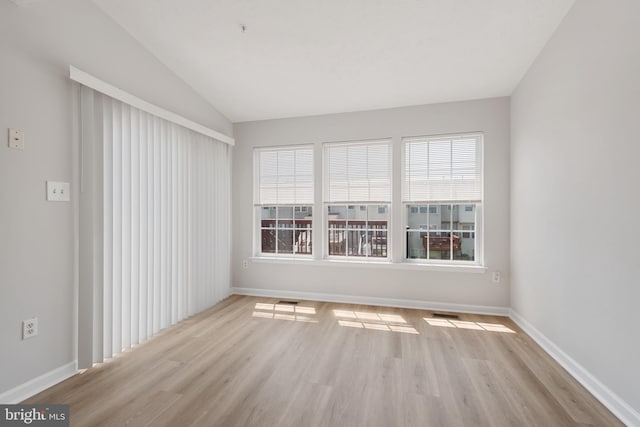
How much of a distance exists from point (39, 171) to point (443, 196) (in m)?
3.98

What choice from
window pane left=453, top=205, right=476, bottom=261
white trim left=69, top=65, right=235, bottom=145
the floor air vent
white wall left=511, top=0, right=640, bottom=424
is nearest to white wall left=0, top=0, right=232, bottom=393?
white trim left=69, top=65, right=235, bottom=145

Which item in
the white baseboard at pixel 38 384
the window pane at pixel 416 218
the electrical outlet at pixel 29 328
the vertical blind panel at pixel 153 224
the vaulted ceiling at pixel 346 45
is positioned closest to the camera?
the white baseboard at pixel 38 384

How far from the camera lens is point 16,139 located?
194 cm

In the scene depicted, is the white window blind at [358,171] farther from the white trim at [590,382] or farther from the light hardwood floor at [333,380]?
the white trim at [590,382]

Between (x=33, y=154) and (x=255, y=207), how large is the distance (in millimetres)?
2653

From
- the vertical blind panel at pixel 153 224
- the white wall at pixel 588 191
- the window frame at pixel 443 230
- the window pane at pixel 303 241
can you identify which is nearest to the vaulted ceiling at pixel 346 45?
the white wall at pixel 588 191

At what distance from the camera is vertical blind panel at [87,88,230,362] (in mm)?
2531

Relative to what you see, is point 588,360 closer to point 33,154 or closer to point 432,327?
point 432,327

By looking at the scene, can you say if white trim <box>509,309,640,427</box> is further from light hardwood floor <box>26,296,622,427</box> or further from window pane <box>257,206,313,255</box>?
window pane <box>257,206,313,255</box>

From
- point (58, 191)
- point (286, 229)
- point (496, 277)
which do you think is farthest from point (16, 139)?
point (496, 277)

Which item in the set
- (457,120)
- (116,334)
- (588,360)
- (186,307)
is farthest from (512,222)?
(116,334)

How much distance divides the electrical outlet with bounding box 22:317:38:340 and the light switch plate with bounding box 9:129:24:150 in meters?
1.18

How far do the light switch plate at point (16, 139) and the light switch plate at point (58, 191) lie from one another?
28 cm

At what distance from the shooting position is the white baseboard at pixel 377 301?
3586 mm
